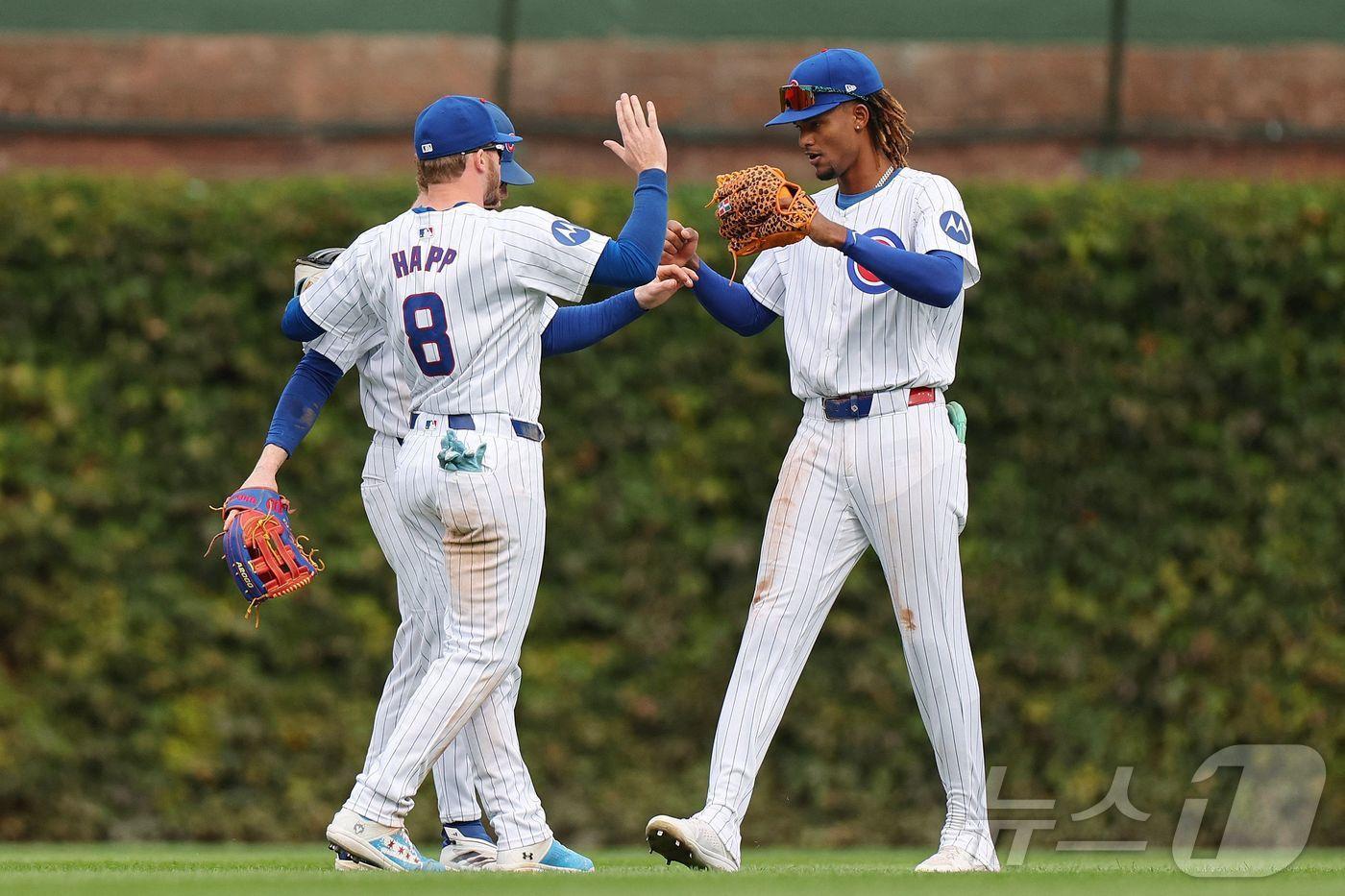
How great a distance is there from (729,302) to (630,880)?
6.57 feet

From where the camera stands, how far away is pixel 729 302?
19.8 ft

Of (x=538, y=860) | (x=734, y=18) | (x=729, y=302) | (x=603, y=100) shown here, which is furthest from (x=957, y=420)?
(x=734, y=18)

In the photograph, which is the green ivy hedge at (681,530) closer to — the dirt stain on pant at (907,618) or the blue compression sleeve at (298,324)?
the blue compression sleeve at (298,324)

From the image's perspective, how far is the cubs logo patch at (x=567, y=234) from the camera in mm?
5266

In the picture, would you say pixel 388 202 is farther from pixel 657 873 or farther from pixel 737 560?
pixel 657 873

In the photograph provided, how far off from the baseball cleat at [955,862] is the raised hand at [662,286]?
1832 millimetres

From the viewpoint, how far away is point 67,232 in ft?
28.3

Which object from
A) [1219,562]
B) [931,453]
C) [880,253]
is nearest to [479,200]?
[880,253]

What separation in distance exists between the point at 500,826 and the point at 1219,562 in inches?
180

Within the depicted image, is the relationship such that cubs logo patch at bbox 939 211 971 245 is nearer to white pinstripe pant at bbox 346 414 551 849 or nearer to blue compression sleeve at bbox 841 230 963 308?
blue compression sleeve at bbox 841 230 963 308

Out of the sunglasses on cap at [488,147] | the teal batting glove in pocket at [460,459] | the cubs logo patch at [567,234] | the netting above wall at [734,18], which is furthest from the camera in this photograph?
the netting above wall at [734,18]

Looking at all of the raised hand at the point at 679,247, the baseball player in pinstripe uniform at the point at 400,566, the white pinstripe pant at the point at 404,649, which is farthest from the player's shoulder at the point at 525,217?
the white pinstripe pant at the point at 404,649

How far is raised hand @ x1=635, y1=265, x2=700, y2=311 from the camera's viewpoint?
574 centimetres

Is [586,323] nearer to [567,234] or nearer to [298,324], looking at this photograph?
[567,234]
